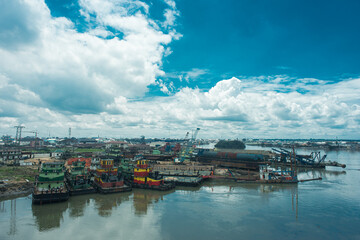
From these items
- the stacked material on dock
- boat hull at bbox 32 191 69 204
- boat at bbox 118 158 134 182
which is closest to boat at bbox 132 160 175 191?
boat at bbox 118 158 134 182

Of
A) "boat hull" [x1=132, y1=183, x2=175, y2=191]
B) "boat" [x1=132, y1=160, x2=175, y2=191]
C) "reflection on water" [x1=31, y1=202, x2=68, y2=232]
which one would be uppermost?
"boat" [x1=132, y1=160, x2=175, y2=191]

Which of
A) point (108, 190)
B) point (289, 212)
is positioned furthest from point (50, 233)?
point (289, 212)

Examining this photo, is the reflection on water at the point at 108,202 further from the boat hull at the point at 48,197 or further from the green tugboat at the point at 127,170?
the green tugboat at the point at 127,170

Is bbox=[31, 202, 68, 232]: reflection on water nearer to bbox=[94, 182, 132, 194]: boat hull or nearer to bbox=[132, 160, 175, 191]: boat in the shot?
bbox=[94, 182, 132, 194]: boat hull

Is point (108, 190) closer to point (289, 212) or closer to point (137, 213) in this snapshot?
point (137, 213)

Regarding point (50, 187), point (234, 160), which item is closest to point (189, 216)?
point (50, 187)

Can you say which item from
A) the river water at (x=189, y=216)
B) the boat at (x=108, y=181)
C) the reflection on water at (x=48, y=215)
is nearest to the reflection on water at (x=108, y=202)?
the river water at (x=189, y=216)
